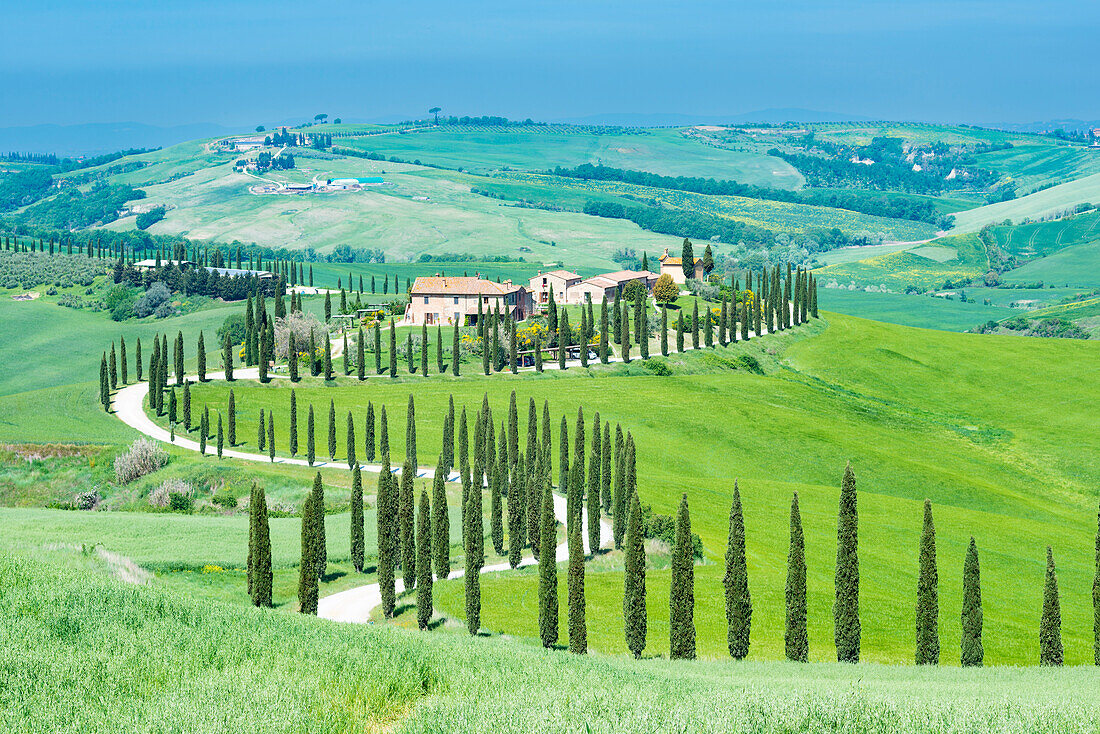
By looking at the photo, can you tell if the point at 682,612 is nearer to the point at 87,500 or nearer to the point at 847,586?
the point at 847,586

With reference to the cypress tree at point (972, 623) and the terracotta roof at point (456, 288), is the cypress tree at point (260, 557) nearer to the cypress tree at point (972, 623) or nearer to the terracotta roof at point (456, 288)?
the cypress tree at point (972, 623)

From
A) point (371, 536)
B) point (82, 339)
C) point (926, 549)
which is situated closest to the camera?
point (926, 549)

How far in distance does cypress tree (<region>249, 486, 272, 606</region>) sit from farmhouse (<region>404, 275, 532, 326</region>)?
321 ft

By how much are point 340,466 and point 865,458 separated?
4862cm

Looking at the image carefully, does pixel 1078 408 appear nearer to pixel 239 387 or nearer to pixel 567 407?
pixel 567 407

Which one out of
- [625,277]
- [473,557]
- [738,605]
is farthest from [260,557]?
[625,277]

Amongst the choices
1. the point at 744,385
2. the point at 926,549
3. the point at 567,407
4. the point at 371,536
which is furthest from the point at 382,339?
the point at 926,549

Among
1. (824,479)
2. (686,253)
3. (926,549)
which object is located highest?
(686,253)

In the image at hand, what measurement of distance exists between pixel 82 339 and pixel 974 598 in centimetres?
16072

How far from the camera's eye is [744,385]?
404 ft

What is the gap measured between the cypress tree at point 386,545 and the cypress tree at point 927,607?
2635cm

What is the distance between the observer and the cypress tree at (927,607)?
49156mm

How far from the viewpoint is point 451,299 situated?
151500 millimetres

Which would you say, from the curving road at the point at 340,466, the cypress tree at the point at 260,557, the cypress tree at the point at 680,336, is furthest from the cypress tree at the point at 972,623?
the cypress tree at the point at 680,336
